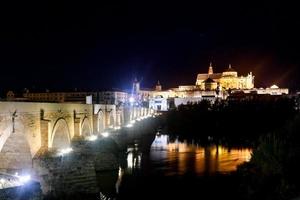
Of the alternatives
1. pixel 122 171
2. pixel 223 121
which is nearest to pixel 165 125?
pixel 223 121

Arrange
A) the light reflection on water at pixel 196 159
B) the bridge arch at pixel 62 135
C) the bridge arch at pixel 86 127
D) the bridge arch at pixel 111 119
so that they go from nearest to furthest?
the bridge arch at pixel 62 135 → the bridge arch at pixel 86 127 → the light reflection on water at pixel 196 159 → the bridge arch at pixel 111 119

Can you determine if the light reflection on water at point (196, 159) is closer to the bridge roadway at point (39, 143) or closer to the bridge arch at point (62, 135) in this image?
the bridge arch at point (62, 135)

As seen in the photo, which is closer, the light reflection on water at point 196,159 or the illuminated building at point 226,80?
the light reflection on water at point 196,159

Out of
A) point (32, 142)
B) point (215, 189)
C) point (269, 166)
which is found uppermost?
point (32, 142)

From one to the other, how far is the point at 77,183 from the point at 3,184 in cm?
501

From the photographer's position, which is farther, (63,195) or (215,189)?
(215,189)

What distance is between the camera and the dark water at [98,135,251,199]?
67.0 ft

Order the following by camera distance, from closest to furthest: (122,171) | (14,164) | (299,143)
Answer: (14,164)
(299,143)
(122,171)

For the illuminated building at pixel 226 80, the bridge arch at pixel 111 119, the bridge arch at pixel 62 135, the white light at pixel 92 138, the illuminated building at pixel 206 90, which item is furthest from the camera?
the illuminated building at pixel 226 80

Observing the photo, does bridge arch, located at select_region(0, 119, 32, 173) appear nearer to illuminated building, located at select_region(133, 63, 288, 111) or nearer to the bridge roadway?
the bridge roadway

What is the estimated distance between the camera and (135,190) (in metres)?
21.1

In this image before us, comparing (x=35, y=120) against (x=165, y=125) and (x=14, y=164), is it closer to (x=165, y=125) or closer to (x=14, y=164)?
(x=14, y=164)

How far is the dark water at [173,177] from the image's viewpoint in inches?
804

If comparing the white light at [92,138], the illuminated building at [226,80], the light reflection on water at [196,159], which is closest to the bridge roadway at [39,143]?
the white light at [92,138]
